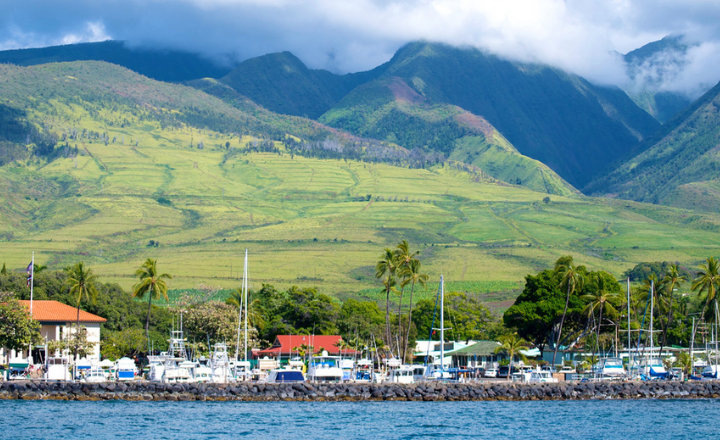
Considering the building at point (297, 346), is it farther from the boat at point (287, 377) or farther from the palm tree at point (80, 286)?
the boat at point (287, 377)

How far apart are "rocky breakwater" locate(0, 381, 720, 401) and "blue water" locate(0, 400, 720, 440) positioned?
2007 millimetres

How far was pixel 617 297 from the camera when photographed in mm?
111500

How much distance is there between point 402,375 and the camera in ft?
298

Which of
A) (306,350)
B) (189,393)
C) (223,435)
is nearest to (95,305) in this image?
(306,350)

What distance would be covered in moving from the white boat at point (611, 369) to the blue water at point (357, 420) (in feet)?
41.5

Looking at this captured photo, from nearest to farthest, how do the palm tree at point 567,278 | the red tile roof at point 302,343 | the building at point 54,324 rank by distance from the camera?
1. the building at point 54,324
2. the palm tree at point 567,278
3. the red tile roof at point 302,343

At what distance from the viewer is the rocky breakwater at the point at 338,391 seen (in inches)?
3198

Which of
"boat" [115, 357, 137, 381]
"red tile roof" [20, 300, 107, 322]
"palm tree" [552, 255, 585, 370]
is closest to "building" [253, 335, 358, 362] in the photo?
"red tile roof" [20, 300, 107, 322]

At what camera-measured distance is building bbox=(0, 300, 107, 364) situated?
9938 centimetres

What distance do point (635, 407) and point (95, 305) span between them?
65436 mm

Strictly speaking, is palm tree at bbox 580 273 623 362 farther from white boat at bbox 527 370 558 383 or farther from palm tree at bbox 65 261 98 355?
palm tree at bbox 65 261 98 355

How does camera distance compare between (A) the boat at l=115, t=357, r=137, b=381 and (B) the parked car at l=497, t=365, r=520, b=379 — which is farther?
(B) the parked car at l=497, t=365, r=520, b=379

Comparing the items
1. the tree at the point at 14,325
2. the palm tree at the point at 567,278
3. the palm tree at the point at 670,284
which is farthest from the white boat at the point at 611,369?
the tree at the point at 14,325

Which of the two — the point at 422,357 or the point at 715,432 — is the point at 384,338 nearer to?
the point at 422,357
